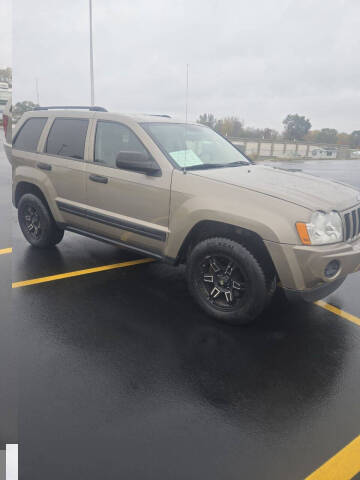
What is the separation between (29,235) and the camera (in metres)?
5.03

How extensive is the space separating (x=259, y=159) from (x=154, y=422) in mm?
3165

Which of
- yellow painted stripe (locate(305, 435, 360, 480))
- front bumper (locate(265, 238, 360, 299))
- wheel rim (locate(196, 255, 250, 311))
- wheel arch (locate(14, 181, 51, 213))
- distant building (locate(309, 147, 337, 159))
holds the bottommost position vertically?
yellow painted stripe (locate(305, 435, 360, 480))

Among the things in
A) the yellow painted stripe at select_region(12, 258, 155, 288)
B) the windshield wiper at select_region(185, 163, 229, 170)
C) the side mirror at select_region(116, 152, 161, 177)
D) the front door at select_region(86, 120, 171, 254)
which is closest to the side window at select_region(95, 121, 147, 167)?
the front door at select_region(86, 120, 171, 254)

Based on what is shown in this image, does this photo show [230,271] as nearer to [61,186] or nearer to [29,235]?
[61,186]

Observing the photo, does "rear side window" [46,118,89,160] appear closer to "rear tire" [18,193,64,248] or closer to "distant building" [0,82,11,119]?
"rear tire" [18,193,64,248]

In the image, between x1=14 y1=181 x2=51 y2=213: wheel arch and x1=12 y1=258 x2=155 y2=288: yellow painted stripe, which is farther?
x1=14 y1=181 x2=51 y2=213: wheel arch

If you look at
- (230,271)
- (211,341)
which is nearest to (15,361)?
(211,341)

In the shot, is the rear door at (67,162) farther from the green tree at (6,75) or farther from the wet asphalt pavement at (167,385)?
the green tree at (6,75)

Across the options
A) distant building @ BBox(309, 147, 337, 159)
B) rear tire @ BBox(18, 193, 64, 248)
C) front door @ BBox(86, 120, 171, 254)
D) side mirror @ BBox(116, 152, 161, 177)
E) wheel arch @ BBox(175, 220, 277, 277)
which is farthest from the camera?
rear tire @ BBox(18, 193, 64, 248)

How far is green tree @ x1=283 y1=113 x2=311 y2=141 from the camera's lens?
426 centimetres

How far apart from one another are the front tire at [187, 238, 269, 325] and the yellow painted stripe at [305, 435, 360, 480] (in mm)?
1320

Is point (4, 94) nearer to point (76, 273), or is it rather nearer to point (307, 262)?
point (307, 262)

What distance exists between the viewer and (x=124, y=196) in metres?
3.87

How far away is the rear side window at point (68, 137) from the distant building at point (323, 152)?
8.07 feet
